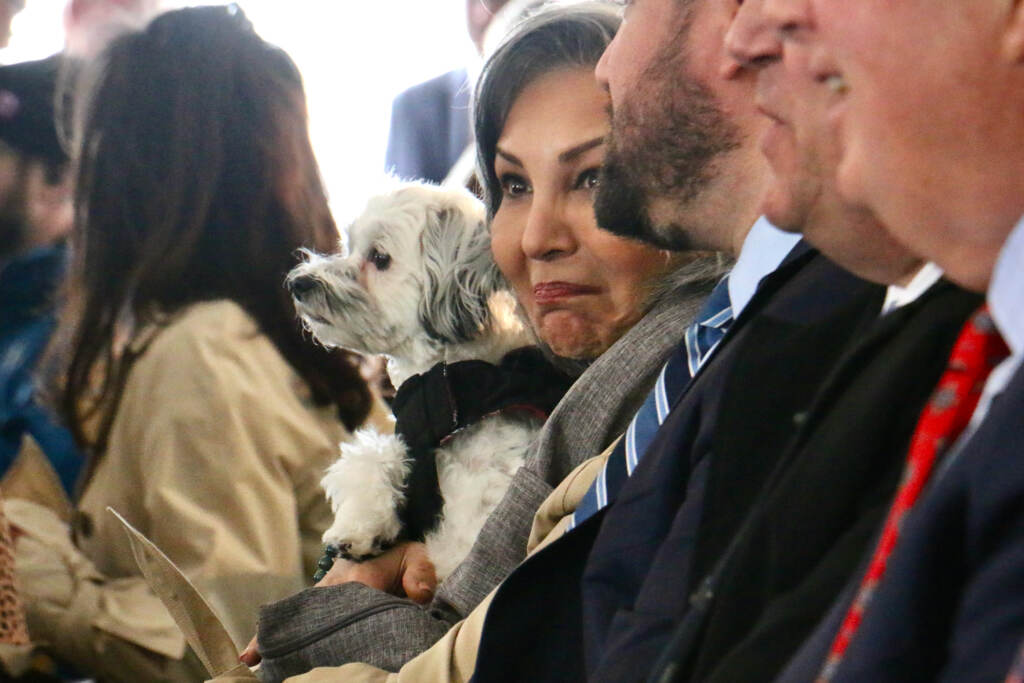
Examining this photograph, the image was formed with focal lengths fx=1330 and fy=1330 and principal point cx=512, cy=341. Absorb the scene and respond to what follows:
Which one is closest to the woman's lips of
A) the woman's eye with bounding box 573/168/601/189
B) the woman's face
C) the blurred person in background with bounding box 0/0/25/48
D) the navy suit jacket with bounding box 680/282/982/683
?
the woman's face

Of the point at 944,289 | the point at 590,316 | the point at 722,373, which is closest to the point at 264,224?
the point at 590,316

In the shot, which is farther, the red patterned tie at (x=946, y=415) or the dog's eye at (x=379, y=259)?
the dog's eye at (x=379, y=259)

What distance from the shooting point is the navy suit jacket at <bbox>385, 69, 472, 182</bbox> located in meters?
2.62

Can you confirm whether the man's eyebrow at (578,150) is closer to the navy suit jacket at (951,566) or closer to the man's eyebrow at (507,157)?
the man's eyebrow at (507,157)

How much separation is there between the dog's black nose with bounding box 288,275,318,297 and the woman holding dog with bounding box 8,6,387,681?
0.16 m

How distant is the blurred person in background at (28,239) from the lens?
213 cm

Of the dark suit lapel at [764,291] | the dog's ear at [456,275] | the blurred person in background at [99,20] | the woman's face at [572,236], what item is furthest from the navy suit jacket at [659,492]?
the blurred person in background at [99,20]

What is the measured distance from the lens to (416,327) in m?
1.81

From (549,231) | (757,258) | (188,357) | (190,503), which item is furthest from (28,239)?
(757,258)

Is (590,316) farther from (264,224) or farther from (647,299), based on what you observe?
(264,224)

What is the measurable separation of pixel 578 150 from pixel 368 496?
51 cm

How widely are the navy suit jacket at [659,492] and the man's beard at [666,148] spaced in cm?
25

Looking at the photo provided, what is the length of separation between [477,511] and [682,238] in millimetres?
585

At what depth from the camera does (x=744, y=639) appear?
0.58 m
